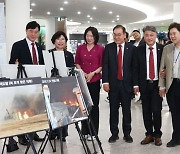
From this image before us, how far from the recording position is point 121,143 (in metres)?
4.11

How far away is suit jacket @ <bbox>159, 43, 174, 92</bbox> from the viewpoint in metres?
3.74

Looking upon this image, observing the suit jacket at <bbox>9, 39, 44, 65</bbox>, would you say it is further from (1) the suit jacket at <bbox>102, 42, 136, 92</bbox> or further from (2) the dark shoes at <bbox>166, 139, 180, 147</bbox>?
(2) the dark shoes at <bbox>166, 139, 180, 147</bbox>

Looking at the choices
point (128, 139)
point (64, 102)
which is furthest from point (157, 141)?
point (64, 102)

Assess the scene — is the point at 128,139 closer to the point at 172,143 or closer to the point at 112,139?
the point at 112,139

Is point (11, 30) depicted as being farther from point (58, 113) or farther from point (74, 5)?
point (74, 5)

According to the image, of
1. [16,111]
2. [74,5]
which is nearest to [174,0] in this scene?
[74,5]

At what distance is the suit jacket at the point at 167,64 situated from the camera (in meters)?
3.74

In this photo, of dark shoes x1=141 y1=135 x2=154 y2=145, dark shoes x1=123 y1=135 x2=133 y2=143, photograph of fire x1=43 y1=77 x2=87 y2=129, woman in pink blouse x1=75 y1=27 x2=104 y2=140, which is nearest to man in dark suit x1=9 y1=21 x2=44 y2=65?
woman in pink blouse x1=75 y1=27 x2=104 y2=140

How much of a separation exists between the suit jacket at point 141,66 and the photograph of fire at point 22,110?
1750 mm

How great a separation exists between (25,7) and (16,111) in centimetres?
543

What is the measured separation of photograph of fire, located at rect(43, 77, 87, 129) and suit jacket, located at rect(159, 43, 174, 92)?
52.1 inches

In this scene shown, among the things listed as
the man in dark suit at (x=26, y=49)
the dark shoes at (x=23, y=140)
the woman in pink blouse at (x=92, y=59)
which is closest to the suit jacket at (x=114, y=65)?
the woman in pink blouse at (x=92, y=59)

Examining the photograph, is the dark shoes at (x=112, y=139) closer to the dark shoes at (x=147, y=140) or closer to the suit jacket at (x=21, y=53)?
the dark shoes at (x=147, y=140)

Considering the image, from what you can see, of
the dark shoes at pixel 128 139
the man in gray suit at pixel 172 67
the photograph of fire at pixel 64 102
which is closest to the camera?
the photograph of fire at pixel 64 102
